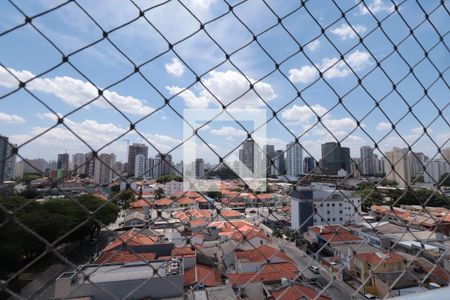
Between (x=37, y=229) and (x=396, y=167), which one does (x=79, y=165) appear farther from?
(x=37, y=229)

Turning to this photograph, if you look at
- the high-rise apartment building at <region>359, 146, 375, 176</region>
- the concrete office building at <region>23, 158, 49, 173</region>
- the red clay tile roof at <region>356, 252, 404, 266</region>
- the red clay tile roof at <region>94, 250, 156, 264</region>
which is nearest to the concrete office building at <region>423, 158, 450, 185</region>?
the high-rise apartment building at <region>359, 146, 375, 176</region>

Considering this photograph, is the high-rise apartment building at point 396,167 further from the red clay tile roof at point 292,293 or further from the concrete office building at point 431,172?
the red clay tile roof at point 292,293

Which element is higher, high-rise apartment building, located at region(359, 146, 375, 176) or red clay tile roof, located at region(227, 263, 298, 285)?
high-rise apartment building, located at region(359, 146, 375, 176)

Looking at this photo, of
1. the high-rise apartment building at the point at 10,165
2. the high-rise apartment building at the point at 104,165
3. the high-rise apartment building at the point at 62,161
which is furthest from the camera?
the high-rise apartment building at the point at 62,161

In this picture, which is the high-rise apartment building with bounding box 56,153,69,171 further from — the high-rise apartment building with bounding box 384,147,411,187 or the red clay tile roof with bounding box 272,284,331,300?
the high-rise apartment building with bounding box 384,147,411,187

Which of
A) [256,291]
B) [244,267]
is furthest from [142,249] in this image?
[256,291]

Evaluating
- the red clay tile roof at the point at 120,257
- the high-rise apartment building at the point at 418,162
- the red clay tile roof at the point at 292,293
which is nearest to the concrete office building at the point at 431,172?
the high-rise apartment building at the point at 418,162

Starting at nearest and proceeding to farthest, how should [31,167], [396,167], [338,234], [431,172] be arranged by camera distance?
[31,167] → [338,234] → [396,167] → [431,172]

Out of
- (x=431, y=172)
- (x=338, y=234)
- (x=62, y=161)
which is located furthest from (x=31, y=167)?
(x=431, y=172)
